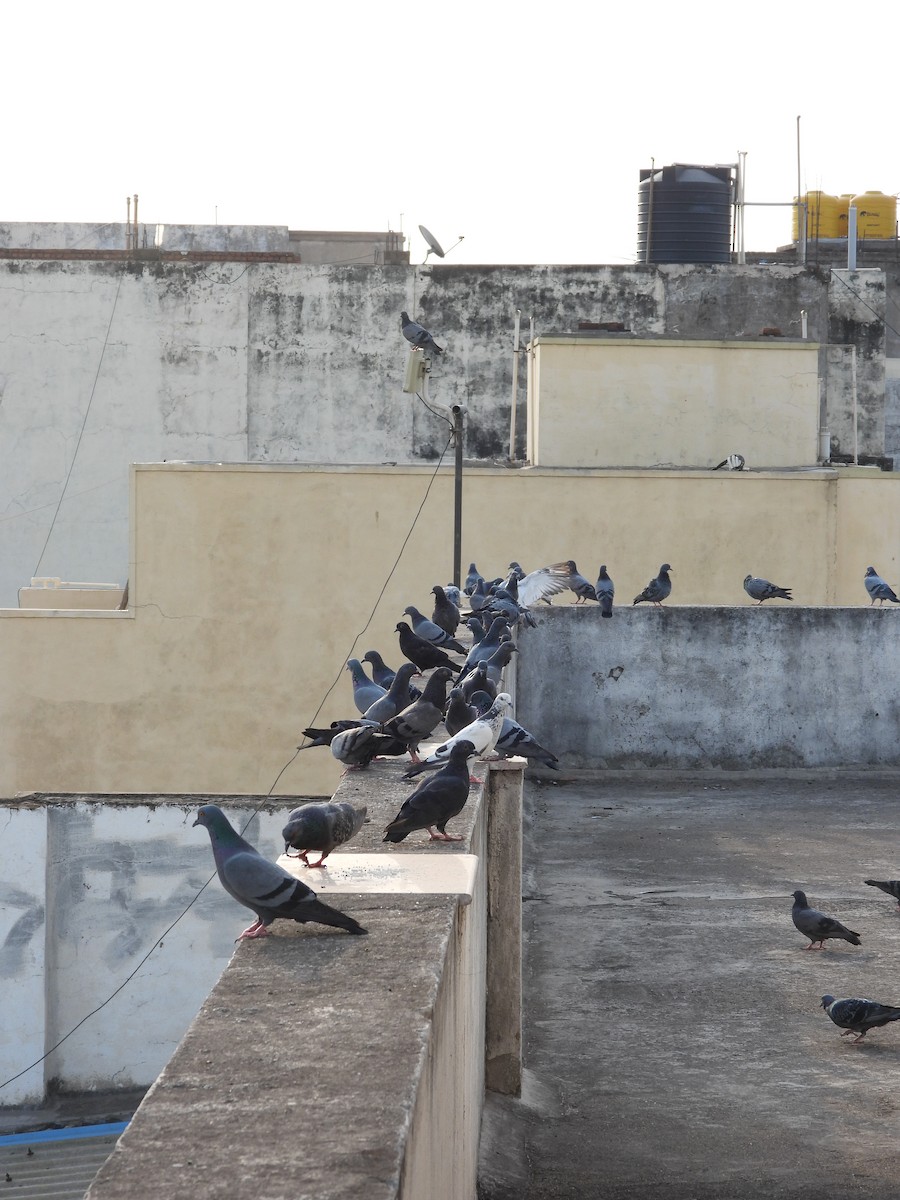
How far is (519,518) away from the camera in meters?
21.3

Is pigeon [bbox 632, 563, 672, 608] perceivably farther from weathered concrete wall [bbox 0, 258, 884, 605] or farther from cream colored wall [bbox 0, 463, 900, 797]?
weathered concrete wall [bbox 0, 258, 884, 605]

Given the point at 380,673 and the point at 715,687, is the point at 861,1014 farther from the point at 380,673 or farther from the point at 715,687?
the point at 715,687

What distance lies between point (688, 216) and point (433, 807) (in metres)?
26.2

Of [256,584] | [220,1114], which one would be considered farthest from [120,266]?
[220,1114]

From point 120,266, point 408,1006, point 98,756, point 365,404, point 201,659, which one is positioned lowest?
point 98,756

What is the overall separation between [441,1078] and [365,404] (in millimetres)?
24062

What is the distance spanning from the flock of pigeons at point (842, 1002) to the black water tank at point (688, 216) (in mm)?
23001

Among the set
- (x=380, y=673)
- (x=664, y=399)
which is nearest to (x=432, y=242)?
(x=664, y=399)

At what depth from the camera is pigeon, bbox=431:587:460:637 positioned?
11.7 metres

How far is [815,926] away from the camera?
7.71 metres

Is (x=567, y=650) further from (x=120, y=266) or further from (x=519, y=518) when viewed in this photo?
(x=120, y=266)

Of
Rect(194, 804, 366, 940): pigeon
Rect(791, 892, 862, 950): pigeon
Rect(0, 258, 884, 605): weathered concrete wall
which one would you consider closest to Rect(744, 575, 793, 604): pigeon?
Rect(791, 892, 862, 950): pigeon

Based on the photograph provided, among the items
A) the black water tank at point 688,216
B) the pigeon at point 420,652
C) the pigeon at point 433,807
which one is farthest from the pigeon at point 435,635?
the black water tank at point 688,216

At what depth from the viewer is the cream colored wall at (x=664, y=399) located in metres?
22.4
